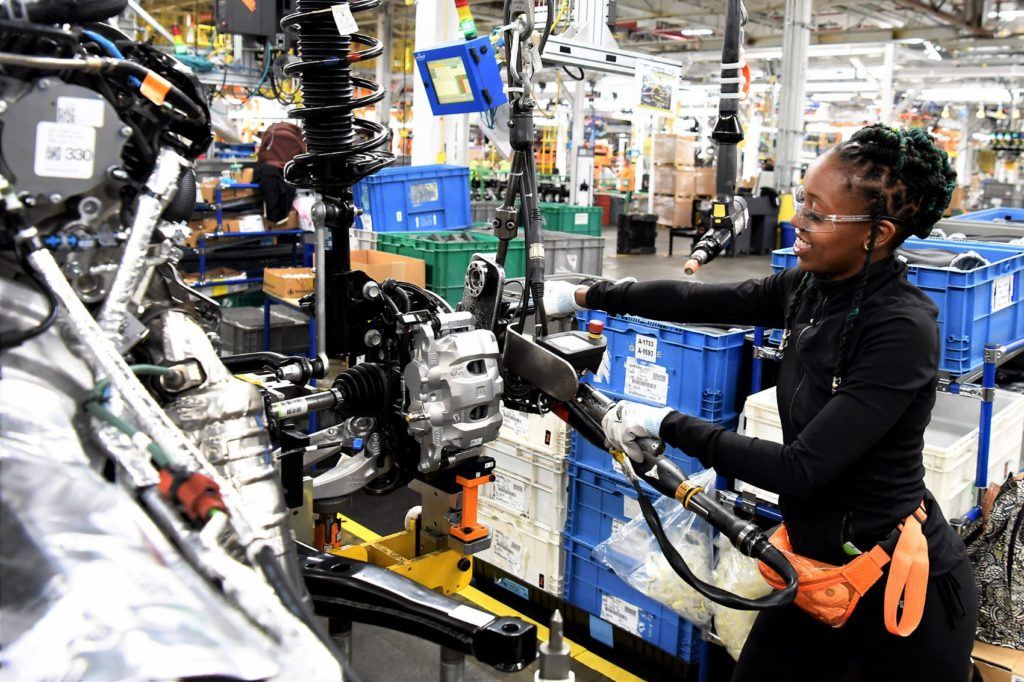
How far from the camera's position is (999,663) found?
Result: 2695 mm

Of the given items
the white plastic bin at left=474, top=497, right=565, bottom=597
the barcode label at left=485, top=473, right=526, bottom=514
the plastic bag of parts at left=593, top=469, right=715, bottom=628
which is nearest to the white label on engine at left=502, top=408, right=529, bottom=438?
the barcode label at left=485, top=473, right=526, bottom=514

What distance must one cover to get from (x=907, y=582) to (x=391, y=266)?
4.17 metres

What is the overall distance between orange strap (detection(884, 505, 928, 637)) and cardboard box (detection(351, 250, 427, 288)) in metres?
3.89

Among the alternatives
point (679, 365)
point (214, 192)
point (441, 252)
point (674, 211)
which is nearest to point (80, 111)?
point (679, 365)

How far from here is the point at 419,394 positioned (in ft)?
6.55

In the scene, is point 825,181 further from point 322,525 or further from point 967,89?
point 967,89

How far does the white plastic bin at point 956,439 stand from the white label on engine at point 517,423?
35.2 inches

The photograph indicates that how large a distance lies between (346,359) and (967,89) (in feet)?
74.6

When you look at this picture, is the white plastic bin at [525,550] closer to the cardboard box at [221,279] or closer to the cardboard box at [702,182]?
the cardboard box at [221,279]

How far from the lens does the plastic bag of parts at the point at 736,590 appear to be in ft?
9.26

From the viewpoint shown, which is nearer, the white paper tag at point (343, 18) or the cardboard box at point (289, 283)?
the white paper tag at point (343, 18)

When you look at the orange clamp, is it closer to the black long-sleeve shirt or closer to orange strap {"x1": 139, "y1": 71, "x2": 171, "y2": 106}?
the black long-sleeve shirt

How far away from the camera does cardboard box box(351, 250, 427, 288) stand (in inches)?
221

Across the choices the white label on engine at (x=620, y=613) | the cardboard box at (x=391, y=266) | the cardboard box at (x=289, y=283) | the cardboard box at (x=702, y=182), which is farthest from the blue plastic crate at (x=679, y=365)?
the cardboard box at (x=702, y=182)
